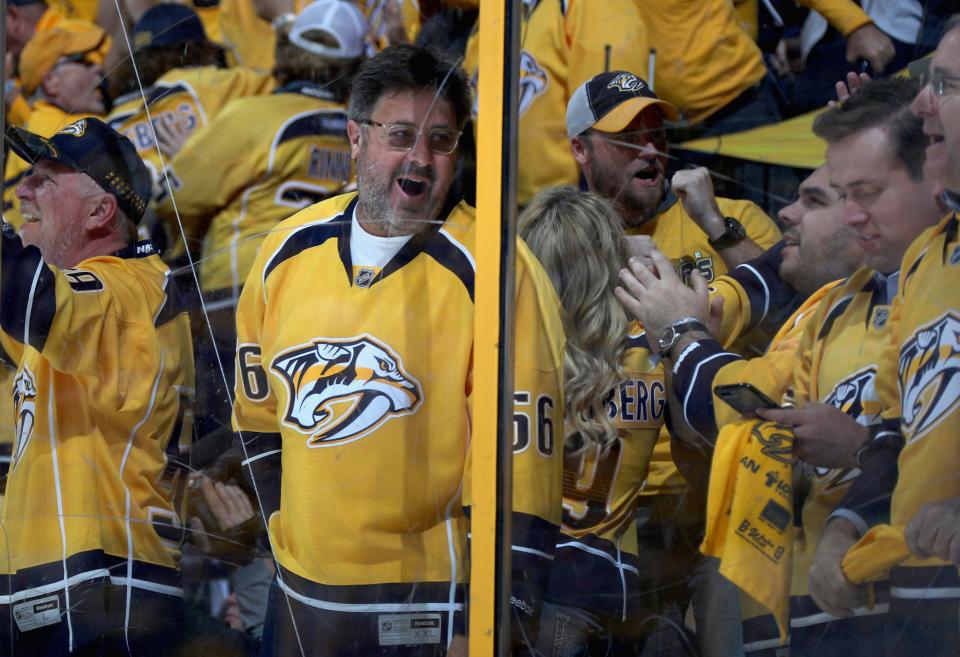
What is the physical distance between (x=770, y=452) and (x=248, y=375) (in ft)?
3.01

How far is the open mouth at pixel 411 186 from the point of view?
192 cm

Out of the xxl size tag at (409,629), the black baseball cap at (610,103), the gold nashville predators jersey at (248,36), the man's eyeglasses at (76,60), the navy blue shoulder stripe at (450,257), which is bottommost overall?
the xxl size tag at (409,629)

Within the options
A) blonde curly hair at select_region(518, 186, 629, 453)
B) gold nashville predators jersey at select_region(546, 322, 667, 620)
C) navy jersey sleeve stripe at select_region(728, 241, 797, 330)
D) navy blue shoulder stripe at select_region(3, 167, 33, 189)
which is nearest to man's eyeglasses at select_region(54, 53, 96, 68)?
navy blue shoulder stripe at select_region(3, 167, 33, 189)

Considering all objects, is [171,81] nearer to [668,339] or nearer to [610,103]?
[610,103]

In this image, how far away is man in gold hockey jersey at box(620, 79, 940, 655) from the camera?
5.48ft

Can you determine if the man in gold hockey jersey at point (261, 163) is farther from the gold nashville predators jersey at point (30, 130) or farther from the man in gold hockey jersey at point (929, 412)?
the man in gold hockey jersey at point (929, 412)

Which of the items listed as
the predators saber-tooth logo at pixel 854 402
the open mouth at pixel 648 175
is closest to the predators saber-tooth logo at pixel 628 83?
the open mouth at pixel 648 175

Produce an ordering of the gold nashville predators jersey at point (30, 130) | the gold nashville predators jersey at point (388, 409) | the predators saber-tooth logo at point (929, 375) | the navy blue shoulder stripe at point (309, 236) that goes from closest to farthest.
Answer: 1. the predators saber-tooth logo at point (929, 375)
2. the gold nashville predators jersey at point (388, 409)
3. the navy blue shoulder stripe at point (309, 236)
4. the gold nashville predators jersey at point (30, 130)

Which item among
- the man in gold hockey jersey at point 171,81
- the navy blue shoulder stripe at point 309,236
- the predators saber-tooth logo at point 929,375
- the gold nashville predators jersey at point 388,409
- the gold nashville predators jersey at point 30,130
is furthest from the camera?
the gold nashville predators jersey at point 30,130

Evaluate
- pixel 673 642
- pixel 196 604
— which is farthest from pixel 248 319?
pixel 673 642

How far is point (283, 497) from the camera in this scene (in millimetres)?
1979

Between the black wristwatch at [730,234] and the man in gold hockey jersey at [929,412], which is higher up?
the black wristwatch at [730,234]

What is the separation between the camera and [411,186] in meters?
1.93

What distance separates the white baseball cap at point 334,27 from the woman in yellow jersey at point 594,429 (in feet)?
1.49
